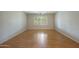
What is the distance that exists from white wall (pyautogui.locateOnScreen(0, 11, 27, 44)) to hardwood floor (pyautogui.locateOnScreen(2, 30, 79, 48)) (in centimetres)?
9

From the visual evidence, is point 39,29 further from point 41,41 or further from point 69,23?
point 69,23

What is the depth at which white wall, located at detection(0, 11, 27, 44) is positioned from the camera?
5.08 feet

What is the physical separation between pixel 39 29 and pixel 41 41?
0.71 feet

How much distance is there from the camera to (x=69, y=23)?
1582mm

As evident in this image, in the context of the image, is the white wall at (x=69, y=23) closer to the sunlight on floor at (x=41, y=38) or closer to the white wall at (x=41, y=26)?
the white wall at (x=41, y=26)

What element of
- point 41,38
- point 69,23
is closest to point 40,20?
point 41,38

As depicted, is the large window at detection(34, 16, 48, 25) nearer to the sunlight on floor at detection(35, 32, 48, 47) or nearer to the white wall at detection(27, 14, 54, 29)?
the white wall at detection(27, 14, 54, 29)

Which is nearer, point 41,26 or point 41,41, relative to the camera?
point 41,41

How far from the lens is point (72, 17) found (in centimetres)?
155

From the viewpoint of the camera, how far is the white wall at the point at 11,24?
155 centimetres

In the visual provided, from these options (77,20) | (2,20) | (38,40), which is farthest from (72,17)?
(2,20)

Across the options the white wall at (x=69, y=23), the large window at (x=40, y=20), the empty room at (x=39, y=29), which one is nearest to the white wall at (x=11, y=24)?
the empty room at (x=39, y=29)

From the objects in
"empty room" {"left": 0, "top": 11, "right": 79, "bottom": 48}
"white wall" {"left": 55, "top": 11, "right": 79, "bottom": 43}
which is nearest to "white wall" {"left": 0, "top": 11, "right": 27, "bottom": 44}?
"empty room" {"left": 0, "top": 11, "right": 79, "bottom": 48}
